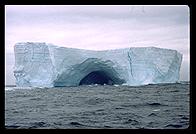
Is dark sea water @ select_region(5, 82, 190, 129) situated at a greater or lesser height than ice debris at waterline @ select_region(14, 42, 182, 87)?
lesser

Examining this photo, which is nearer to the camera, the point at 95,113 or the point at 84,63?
the point at 95,113

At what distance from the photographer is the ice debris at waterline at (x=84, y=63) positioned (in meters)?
13.5

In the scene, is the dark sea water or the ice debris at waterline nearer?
the dark sea water

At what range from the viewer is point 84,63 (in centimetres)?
1434

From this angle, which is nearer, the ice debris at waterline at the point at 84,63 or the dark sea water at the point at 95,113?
the dark sea water at the point at 95,113

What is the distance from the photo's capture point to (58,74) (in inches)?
536

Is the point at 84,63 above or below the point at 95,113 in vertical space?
above

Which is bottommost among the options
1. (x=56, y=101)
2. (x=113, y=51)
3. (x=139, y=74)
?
(x=56, y=101)

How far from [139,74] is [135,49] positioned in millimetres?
1478

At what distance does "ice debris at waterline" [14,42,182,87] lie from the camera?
13.5 m

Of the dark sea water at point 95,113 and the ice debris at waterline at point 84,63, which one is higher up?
the ice debris at waterline at point 84,63
